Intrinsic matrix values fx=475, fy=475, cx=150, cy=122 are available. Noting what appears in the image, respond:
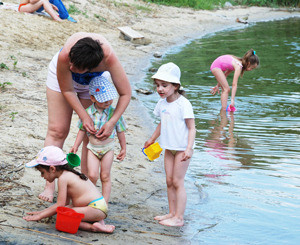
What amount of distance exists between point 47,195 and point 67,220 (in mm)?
731

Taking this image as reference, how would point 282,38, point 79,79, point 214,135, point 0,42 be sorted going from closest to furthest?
point 79,79 → point 214,135 → point 0,42 → point 282,38

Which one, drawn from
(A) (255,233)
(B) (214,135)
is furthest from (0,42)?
(A) (255,233)

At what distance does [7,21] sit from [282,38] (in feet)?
38.7

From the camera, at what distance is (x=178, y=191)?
4.16 meters

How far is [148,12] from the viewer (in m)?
20.2

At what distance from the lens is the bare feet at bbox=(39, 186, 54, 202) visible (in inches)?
156

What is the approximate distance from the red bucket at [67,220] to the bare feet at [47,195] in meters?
0.63

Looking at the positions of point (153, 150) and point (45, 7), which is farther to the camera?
point (45, 7)

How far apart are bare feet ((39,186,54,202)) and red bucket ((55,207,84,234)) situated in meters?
0.63

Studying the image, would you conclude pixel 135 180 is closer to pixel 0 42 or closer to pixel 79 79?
pixel 79 79

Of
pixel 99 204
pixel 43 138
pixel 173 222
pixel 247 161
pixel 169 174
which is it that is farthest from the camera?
pixel 247 161

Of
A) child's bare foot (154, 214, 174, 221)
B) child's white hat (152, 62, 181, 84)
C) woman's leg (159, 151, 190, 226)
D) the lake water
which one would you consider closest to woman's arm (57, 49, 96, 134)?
child's white hat (152, 62, 181, 84)

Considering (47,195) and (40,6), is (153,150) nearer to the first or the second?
(47,195)

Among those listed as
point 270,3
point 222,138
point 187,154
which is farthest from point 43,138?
point 270,3
